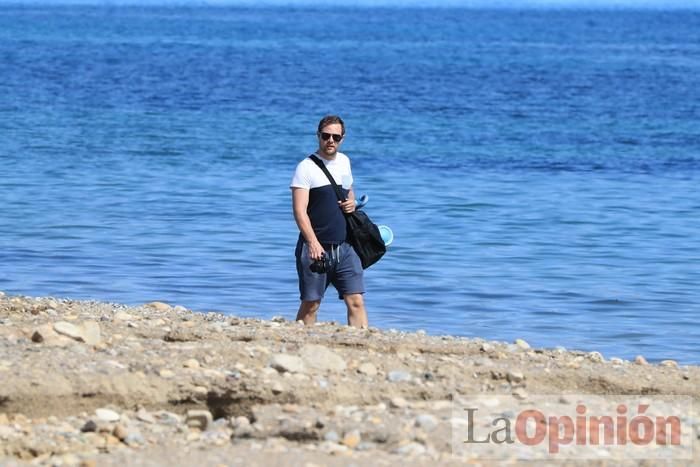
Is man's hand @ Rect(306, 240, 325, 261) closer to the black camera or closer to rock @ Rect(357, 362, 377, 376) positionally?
the black camera

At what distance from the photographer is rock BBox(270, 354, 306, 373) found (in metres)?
7.52

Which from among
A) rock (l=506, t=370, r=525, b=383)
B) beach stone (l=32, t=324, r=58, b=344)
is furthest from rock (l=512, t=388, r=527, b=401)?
beach stone (l=32, t=324, r=58, b=344)

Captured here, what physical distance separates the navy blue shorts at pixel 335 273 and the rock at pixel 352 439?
3.03 metres

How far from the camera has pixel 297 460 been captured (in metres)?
6.21

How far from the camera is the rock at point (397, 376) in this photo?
7551mm

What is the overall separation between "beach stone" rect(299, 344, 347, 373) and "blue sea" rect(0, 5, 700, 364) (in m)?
3.92

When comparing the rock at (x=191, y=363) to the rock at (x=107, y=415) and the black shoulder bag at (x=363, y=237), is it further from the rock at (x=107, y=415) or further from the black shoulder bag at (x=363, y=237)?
the black shoulder bag at (x=363, y=237)

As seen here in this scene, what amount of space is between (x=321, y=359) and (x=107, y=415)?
1.37 meters

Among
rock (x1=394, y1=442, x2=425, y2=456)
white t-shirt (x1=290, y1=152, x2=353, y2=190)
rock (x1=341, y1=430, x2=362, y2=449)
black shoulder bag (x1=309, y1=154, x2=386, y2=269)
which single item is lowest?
rock (x1=394, y1=442, x2=425, y2=456)

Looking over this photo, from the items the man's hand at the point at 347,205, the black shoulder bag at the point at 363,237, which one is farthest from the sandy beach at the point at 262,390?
the man's hand at the point at 347,205

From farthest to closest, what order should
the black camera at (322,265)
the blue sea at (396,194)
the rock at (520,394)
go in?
the blue sea at (396,194), the black camera at (322,265), the rock at (520,394)

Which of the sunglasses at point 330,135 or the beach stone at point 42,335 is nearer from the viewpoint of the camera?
the beach stone at point 42,335

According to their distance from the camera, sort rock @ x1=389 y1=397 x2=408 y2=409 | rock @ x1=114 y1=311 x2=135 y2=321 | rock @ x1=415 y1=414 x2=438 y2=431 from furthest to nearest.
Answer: rock @ x1=114 y1=311 x2=135 y2=321 → rock @ x1=389 y1=397 x2=408 y2=409 → rock @ x1=415 y1=414 x2=438 y2=431

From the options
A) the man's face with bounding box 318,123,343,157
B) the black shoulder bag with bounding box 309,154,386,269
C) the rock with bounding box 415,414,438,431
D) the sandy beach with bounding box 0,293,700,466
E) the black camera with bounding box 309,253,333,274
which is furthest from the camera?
the black shoulder bag with bounding box 309,154,386,269
